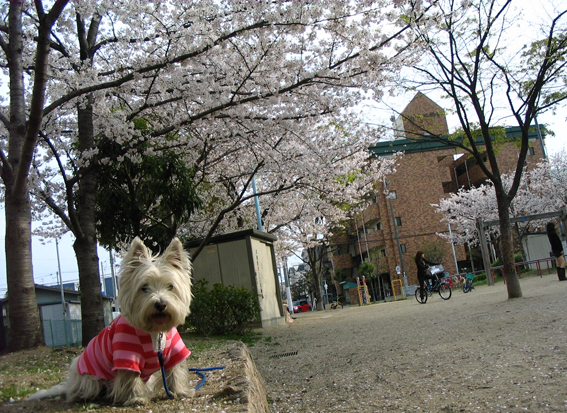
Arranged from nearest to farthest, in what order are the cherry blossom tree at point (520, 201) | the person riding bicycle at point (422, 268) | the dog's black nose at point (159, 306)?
the dog's black nose at point (159, 306) → the person riding bicycle at point (422, 268) → the cherry blossom tree at point (520, 201)

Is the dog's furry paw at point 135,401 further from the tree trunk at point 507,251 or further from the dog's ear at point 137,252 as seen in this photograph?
the tree trunk at point 507,251

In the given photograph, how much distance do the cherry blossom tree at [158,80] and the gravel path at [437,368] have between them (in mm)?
3262

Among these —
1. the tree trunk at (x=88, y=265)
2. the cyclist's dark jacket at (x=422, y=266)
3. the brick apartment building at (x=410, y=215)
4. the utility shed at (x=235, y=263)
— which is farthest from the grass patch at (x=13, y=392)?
the brick apartment building at (x=410, y=215)

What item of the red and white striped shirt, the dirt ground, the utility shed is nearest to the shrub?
the utility shed

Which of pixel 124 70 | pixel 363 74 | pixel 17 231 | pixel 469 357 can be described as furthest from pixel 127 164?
pixel 469 357

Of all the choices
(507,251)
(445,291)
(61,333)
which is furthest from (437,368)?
(61,333)

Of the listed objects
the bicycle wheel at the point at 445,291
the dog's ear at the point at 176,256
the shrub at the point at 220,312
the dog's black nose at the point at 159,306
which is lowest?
the bicycle wheel at the point at 445,291

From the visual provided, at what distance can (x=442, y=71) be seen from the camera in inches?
453

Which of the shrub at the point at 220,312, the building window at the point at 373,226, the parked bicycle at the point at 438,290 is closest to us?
the shrub at the point at 220,312

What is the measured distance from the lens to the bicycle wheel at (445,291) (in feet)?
53.6

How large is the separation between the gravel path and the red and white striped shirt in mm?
1611

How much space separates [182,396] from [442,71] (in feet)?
34.7

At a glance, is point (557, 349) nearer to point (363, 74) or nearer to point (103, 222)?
point (363, 74)

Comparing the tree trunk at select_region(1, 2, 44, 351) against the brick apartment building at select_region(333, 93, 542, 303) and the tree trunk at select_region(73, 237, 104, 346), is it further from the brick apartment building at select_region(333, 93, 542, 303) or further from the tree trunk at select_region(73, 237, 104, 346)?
the brick apartment building at select_region(333, 93, 542, 303)
